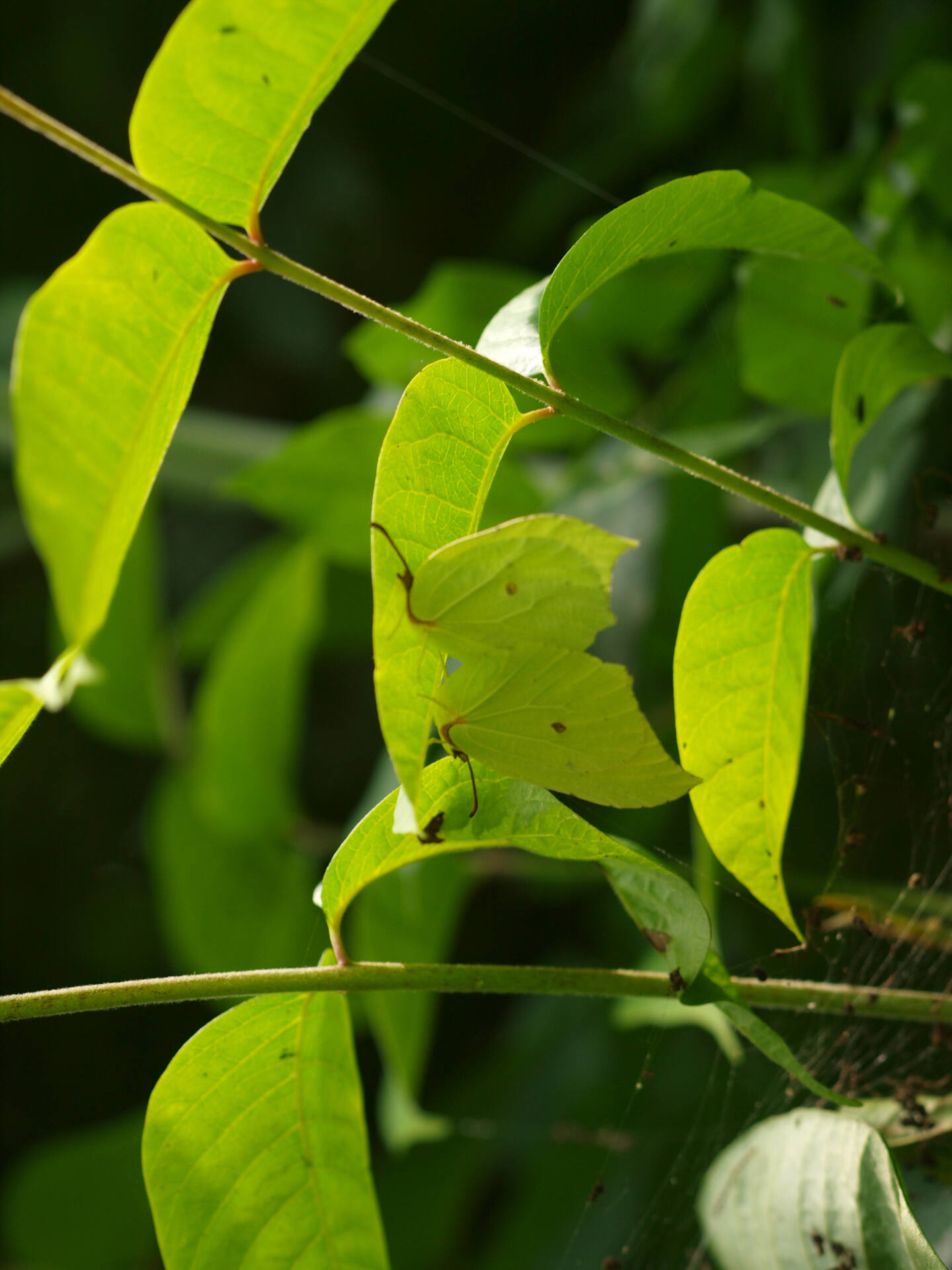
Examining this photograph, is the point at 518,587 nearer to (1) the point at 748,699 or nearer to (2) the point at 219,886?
(1) the point at 748,699

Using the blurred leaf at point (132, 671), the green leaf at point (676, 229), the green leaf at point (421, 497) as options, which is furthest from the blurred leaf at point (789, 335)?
the blurred leaf at point (132, 671)

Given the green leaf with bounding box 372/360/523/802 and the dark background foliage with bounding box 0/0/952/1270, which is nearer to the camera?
the green leaf with bounding box 372/360/523/802

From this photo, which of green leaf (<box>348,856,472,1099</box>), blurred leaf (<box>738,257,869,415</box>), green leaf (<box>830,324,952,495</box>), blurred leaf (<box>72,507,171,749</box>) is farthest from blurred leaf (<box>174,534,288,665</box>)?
green leaf (<box>830,324,952,495</box>)

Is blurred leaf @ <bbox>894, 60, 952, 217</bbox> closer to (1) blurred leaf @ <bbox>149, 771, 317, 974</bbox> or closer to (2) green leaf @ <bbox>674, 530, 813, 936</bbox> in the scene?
(2) green leaf @ <bbox>674, 530, 813, 936</bbox>

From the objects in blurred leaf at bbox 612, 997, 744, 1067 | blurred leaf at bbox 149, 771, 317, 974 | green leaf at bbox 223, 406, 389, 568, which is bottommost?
blurred leaf at bbox 149, 771, 317, 974

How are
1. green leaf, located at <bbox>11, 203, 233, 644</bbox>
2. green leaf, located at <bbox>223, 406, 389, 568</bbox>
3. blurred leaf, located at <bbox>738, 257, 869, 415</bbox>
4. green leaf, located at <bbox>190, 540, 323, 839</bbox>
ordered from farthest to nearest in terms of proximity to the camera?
green leaf, located at <bbox>190, 540, 323, 839</bbox>, green leaf, located at <bbox>223, 406, 389, 568</bbox>, blurred leaf, located at <bbox>738, 257, 869, 415</bbox>, green leaf, located at <bbox>11, 203, 233, 644</bbox>

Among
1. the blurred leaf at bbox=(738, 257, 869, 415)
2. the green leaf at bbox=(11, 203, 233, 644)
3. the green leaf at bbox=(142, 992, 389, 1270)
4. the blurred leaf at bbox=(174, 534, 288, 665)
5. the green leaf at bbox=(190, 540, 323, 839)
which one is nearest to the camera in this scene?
the green leaf at bbox=(11, 203, 233, 644)

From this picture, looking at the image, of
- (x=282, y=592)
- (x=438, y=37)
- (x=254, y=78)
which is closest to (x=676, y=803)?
(x=282, y=592)
